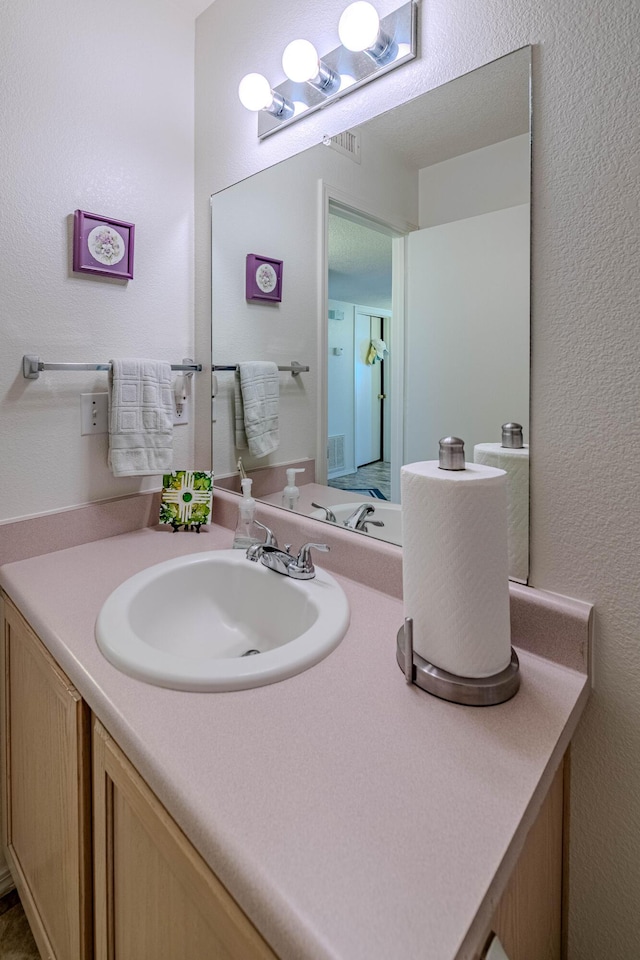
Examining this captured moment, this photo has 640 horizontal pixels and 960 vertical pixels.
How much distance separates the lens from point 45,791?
37.0 inches

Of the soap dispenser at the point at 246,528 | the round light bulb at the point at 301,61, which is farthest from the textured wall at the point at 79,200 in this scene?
the round light bulb at the point at 301,61

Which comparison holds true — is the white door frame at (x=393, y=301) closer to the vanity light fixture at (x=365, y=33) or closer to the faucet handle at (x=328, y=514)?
the faucet handle at (x=328, y=514)

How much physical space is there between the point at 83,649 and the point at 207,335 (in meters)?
0.99

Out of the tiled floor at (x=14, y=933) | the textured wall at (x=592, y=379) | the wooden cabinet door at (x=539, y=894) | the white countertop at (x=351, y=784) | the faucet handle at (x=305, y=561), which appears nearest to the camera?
the white countertop at (x=351, y=784)

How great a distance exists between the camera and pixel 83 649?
79cm

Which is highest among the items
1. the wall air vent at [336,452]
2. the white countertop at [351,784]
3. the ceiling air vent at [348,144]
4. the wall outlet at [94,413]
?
the ceiling air vent at [348,144]

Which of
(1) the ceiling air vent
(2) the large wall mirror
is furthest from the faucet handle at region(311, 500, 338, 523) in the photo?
(1) the ceiling air vent

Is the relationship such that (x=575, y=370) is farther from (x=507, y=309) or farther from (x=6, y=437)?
(x=6, y=437)

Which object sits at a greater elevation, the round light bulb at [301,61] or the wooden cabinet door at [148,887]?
the round light bulb at [301,61]

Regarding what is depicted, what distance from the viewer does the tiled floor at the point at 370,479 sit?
106 cm

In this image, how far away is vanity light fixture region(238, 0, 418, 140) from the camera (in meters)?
0.93

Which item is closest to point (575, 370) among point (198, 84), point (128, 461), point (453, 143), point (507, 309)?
point (507, 309)

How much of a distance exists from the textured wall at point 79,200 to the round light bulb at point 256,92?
324mm

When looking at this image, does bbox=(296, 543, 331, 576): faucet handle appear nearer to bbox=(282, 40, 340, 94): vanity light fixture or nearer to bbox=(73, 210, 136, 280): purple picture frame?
bbox=(73, 210, 136, 280): purple picture frame
